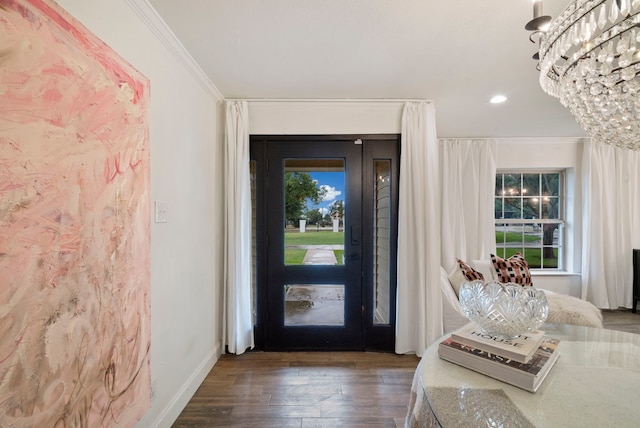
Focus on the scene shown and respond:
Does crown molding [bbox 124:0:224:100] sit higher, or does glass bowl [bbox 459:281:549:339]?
crown molding [bbox 124:0:224:100]

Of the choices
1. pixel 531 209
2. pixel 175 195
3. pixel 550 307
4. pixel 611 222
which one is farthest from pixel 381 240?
pixel 611 222

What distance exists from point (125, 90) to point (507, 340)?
1861 mm

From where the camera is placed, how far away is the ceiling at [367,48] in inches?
58.9

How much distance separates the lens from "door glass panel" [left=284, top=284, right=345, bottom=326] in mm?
2822

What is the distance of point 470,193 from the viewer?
3918mm

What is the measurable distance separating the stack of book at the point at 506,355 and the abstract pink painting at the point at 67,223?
1353mm

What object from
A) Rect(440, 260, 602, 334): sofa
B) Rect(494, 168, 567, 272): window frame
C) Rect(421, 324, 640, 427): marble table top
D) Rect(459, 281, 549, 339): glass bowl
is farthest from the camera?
Rect(494, 168, 567, 272): window frame

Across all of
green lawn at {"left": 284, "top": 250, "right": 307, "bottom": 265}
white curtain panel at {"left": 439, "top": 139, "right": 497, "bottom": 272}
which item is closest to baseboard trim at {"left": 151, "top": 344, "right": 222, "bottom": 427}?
green lawn at {"left": 284, "top": 250, "right": 307, "bottom": 265}

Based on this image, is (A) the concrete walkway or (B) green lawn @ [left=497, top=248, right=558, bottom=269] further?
(B) green lawn @ [left=497, top=248, right=558, bottom=269]

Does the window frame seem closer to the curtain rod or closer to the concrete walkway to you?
the curtain rod

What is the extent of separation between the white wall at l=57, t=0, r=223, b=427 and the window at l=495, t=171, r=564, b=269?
4.07m

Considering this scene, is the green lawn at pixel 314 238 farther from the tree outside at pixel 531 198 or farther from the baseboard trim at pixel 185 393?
the tree outside at pixel 531 198

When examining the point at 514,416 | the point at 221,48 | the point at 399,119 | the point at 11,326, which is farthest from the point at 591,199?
the point at 11,326

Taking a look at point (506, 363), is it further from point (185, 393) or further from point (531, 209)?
point (531, 209)
